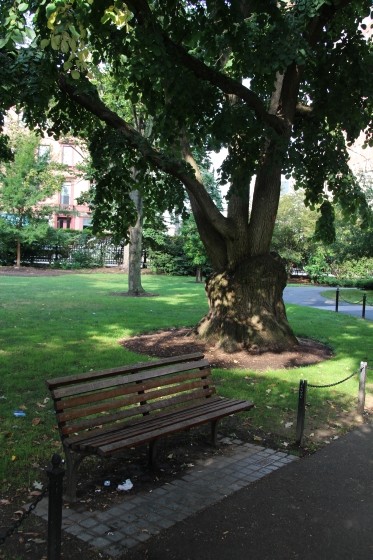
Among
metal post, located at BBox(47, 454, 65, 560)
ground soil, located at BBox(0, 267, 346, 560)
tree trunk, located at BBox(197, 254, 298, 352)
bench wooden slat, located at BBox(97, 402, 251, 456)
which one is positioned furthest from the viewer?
tree trunk, located at BBox(197, 254, 298, 352)

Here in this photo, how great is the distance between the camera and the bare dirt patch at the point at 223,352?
9039 mm

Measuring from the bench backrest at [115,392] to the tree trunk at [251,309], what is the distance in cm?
401

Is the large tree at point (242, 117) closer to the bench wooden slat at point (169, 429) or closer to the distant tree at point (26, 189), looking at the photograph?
the bench wooden slat at point (169, 429)

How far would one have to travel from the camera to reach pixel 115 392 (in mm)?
4727

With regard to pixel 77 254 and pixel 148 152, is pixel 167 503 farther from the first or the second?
pixel 77 254

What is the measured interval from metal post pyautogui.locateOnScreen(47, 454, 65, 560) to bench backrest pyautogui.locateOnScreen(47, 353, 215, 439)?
1.34 metres

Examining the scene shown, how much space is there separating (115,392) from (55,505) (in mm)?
1890

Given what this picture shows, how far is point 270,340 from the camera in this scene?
990cm

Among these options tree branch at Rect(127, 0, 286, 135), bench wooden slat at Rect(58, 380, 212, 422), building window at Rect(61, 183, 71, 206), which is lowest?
bench wooden slat at Rect(58, 380, 212, 422)

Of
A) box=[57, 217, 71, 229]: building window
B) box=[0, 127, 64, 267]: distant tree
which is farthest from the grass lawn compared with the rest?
box=[57, 217, 71, 229]: building window

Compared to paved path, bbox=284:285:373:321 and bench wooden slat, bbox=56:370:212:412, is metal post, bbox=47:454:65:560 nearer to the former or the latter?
bench wooden slat, bbox=56:370:212:412

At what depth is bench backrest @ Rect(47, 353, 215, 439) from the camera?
170 inches

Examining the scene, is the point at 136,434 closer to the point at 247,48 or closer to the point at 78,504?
the point at 78,504

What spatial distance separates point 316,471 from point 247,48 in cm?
594
